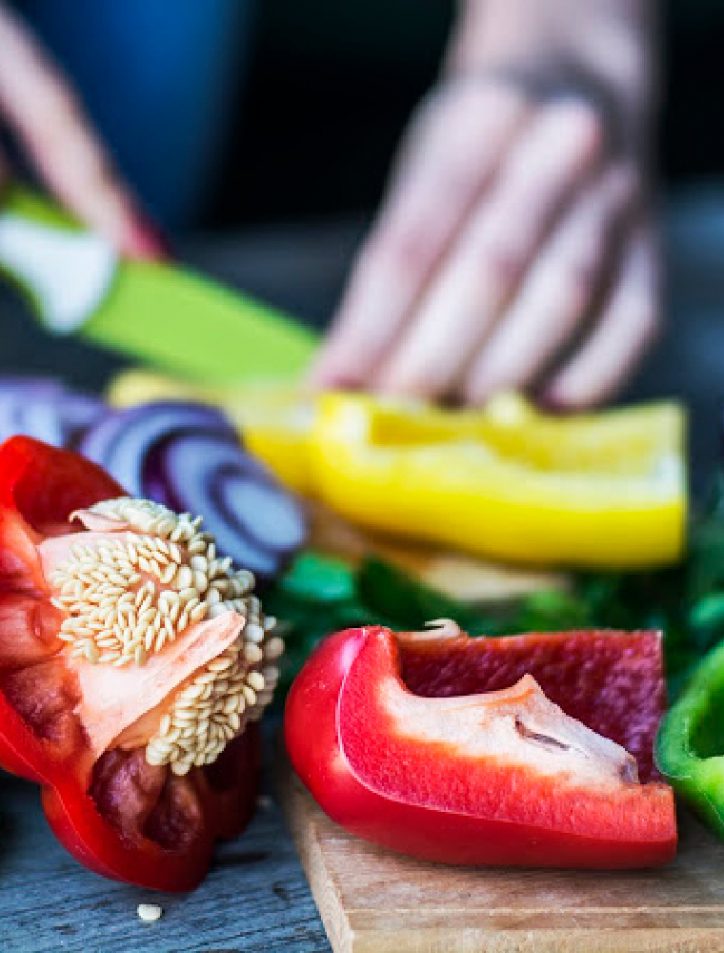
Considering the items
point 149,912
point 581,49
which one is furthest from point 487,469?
point 581,49

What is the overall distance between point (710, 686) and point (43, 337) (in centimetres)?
145

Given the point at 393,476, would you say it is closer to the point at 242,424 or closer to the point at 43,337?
the point at 242,424

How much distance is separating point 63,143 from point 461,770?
52.5 inches

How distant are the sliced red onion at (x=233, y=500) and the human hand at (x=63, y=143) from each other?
0.66 meters

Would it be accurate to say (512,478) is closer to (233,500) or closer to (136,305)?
(233,500)

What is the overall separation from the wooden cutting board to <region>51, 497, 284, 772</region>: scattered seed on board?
0.12 m

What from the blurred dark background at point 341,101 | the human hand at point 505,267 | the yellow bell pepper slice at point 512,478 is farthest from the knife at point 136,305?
the blurred dark background at point 341,101

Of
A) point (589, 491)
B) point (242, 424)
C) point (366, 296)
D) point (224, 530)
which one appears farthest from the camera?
point (366, 296)

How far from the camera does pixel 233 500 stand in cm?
133

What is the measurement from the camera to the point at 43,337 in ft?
7.10

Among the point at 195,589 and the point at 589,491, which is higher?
the point at 195,589

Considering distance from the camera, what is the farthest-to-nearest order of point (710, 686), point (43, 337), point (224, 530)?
point (43, 337) < point (224, 530) < point (710, 686)

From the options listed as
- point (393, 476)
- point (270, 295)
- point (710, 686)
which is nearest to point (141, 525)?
point (710, 686)

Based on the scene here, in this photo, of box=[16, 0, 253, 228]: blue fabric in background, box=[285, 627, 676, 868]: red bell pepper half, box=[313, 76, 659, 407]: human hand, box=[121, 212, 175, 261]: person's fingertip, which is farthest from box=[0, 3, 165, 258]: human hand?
box=[285, 627, 676, 868]: red bell pepper half
